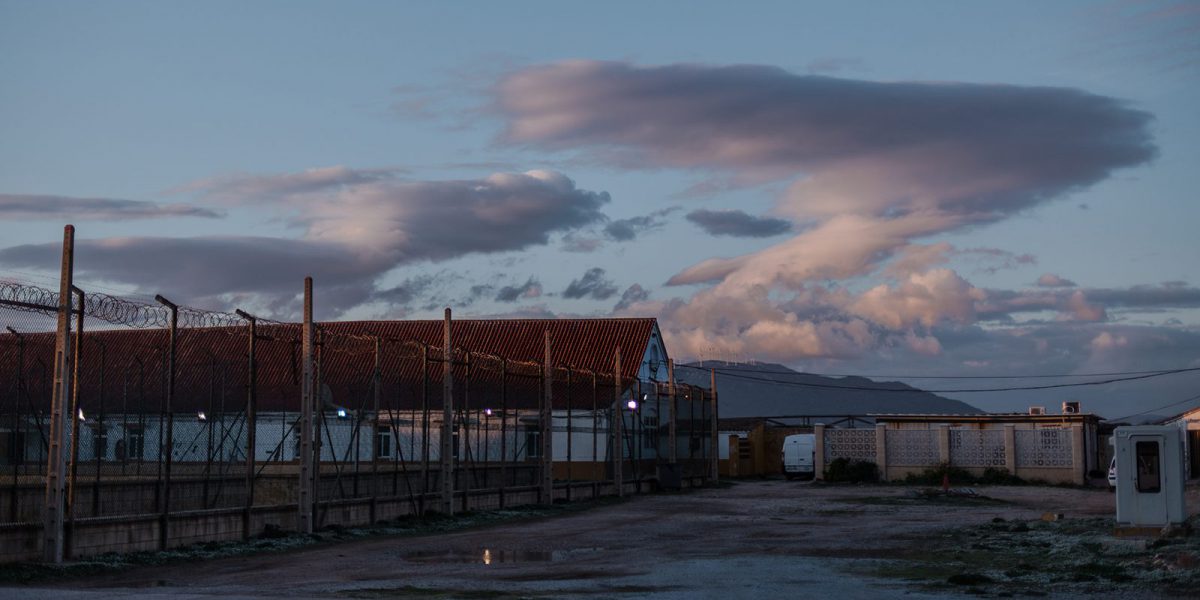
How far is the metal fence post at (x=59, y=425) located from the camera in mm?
16016

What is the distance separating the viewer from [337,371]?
52.0 meters

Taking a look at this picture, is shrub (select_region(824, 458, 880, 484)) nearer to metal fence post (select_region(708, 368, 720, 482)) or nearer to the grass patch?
metal fence post (select_region(708, 368, 720, 482))

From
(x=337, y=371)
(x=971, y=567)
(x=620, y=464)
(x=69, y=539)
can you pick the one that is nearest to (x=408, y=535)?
(x=69, y=539)

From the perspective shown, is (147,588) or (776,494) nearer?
(147,588)

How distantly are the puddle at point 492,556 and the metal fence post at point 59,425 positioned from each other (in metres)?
4.79

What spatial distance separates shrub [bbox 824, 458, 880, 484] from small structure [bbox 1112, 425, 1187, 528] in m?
31.8

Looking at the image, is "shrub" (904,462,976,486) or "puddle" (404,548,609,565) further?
"shrub" (904,462,976,486)

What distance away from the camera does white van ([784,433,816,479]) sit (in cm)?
5781

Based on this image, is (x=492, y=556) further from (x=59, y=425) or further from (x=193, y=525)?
(x=59, y=425)

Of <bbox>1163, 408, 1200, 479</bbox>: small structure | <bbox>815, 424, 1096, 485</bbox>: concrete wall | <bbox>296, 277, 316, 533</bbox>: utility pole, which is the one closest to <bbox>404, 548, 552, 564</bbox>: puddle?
<bbox>296, 277, 316, 533</bbox>: utility pole

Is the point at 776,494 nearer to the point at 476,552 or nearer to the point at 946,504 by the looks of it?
the point at 946,504

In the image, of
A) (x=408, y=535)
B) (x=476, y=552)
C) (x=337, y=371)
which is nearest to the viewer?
(x=476, y=552)

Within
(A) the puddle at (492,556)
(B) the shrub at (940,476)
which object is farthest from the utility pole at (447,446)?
(B) the shrub at (940,476)

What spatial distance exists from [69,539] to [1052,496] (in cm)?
3176
